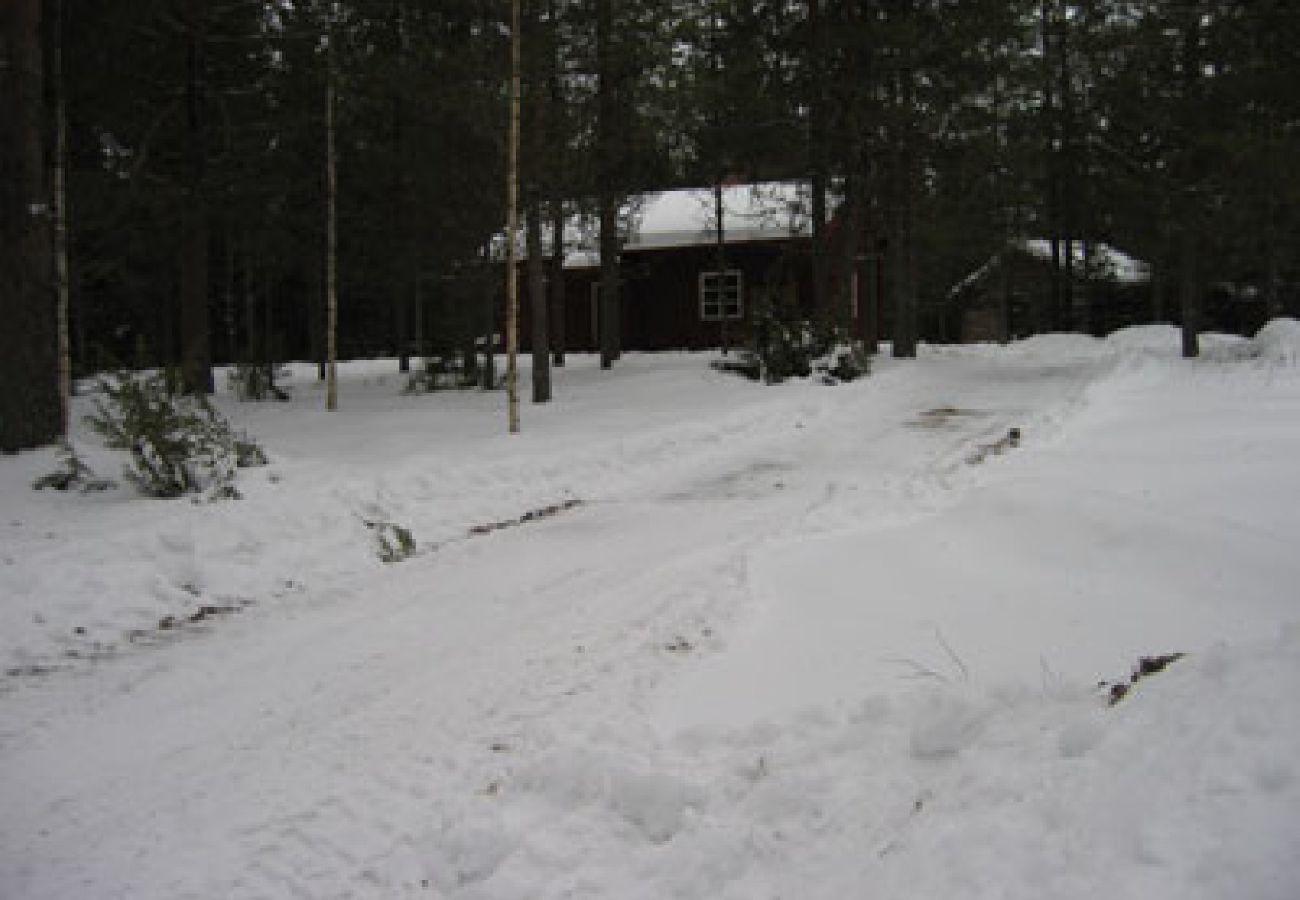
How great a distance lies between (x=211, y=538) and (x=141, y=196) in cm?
1073

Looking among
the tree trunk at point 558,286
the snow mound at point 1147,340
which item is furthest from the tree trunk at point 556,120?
the snow mound at point 1147,340

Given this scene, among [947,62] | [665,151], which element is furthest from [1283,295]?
[665,151]

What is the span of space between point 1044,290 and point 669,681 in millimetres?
41435

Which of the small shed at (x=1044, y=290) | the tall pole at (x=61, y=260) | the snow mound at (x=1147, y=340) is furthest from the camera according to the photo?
the small shed at (x=1044, y=290)

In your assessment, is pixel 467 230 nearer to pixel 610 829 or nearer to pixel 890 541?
pixel 890 541

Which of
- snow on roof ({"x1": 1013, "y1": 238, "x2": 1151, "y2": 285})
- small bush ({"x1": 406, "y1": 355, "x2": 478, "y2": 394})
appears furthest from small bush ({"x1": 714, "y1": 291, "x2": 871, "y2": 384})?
snow on roof ({"x1": 1013, "y1": 238, "x2": 1151, "y2": 285})

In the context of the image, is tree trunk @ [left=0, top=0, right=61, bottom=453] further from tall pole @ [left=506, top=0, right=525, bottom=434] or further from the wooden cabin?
the wooden cabin

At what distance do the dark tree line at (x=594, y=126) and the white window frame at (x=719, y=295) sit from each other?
6089 millimetres

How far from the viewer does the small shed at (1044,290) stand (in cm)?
3562

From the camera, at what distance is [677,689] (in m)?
4.66

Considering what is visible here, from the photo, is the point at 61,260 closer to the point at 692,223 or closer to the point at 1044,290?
the point at 692,223

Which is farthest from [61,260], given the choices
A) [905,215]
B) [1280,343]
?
[1280,343]

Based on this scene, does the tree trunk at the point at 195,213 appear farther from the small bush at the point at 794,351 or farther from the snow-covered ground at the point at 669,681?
the small bush at the point at 794,351

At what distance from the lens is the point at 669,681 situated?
4.76 metres
